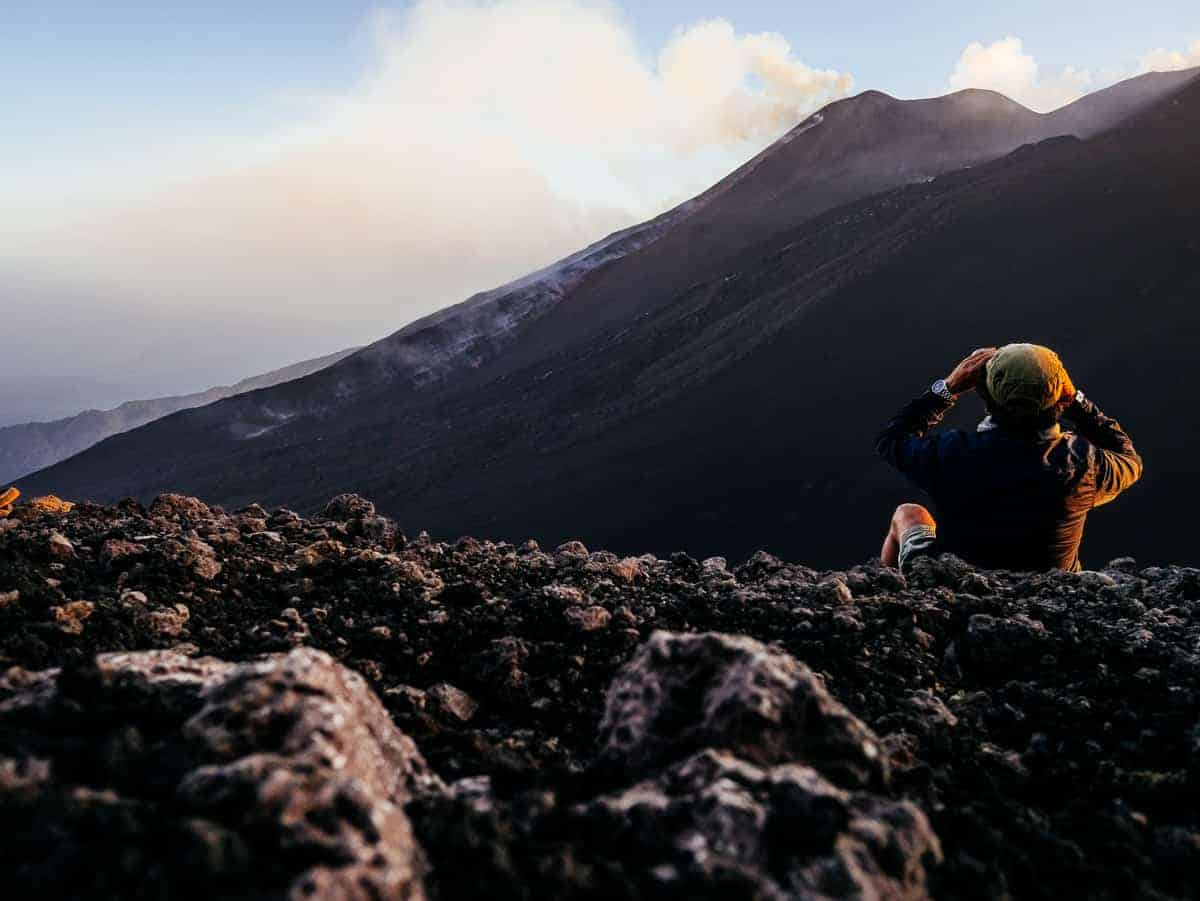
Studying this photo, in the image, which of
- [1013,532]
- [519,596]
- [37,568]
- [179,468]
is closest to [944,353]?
[1013,532]

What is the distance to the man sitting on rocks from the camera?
2672 millimetres

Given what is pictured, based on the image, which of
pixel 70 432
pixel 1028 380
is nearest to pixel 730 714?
pixel 1028 380

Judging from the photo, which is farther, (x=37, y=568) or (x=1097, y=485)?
(x=1097, y=485)

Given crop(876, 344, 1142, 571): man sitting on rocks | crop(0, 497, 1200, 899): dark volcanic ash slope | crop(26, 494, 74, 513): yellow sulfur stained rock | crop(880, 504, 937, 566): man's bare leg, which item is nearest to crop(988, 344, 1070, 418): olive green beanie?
crop(876, 344, 1142, 571): man sitting on rocks

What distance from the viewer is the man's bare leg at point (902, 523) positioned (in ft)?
11.7

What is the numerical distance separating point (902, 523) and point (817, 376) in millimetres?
9623

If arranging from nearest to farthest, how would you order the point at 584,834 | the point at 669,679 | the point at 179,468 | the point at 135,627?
the point at 584,834 < the point at 669,679 < the point at 135,627 < the point at 179,468

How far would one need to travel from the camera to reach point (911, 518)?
359 cm

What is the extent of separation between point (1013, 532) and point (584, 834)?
2575mm

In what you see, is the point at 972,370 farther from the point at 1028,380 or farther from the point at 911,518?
the point at 911,518

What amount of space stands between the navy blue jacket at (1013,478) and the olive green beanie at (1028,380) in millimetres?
139

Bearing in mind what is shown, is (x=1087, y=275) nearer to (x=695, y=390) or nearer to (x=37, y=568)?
(x=695, y=390)

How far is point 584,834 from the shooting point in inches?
39.6

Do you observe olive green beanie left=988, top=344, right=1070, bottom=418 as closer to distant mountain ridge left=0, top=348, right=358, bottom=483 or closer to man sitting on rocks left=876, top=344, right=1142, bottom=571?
man sitting on rocks left=876, top=344, right=1142, bottom=571
